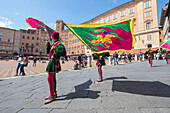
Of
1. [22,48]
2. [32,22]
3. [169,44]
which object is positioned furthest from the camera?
[22,48]

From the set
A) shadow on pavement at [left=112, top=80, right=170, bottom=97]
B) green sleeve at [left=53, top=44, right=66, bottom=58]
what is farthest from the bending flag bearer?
shadow on pavement at [left=112, top=80, right=170, bottom=97]

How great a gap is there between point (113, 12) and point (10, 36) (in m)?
56.9

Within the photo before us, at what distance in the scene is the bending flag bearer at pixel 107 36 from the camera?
2.67 metres

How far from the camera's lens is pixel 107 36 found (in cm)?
280

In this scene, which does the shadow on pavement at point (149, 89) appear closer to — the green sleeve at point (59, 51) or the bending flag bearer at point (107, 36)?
the bending flag bearer at point (107, 36)

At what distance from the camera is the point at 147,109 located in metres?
1.80

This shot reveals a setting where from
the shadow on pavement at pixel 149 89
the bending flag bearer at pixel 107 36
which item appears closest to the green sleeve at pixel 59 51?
the bending flag bearer at pixel 107 36

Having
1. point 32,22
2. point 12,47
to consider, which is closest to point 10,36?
point 12,47

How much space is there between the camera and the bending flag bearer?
2.67 m

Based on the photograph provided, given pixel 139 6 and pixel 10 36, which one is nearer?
pixel 139 6

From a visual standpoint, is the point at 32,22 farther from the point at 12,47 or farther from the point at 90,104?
the point at 12,47

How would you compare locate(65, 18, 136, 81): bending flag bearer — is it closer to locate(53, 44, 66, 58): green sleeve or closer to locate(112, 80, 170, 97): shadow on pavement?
locate(53, 44, 66, 58): green sleeve

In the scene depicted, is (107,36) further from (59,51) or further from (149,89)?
(149,89)

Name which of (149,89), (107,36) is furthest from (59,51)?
(149,89)
